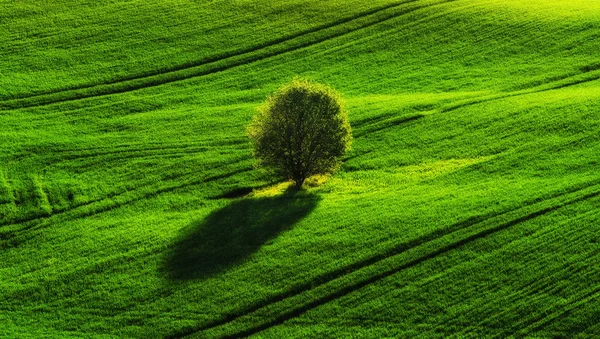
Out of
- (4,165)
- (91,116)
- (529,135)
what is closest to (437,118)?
(529,135)

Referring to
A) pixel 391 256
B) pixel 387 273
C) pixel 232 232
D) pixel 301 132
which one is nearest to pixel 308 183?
pixel 301 132

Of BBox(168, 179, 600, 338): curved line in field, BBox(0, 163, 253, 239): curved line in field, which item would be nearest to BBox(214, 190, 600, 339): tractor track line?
BBox(168, 179, 600, 338): curved line in field

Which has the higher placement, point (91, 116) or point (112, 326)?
point (91, 116)

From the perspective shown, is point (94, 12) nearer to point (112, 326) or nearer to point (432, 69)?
point (432, 69)

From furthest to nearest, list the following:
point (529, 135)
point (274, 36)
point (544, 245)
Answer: point (274, 36)
point (529, 135)
point (544, 245)

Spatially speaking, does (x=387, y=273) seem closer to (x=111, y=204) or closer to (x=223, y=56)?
(x=111, y=204)

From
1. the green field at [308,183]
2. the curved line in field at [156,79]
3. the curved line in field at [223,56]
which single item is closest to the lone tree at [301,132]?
the green field at [308,183]
